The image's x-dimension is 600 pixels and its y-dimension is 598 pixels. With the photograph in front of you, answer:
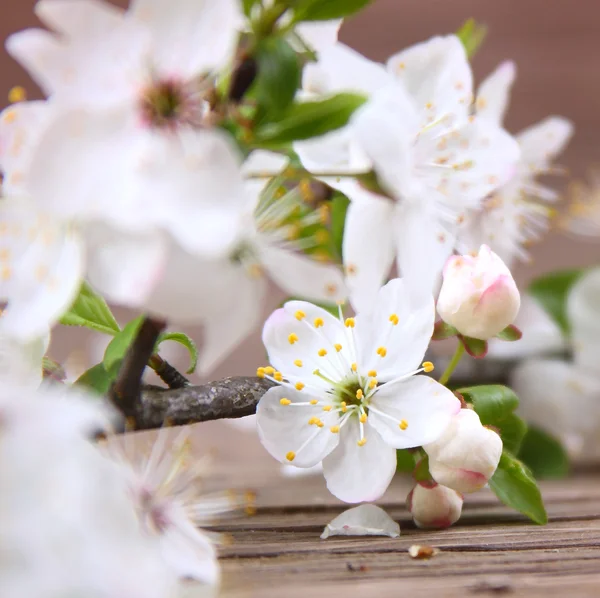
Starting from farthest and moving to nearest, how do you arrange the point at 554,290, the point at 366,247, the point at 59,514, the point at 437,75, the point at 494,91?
the point at 554,290
the point at 494,91
the point at 437,75
the point at 366,247
the point at 59,514

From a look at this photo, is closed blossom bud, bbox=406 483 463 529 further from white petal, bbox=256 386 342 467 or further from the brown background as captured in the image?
the brown background

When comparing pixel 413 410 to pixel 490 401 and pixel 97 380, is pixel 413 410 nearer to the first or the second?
pixel 490 401

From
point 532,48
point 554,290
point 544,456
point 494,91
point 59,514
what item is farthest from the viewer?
point 532,48

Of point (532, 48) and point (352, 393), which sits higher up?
point (532, 48)

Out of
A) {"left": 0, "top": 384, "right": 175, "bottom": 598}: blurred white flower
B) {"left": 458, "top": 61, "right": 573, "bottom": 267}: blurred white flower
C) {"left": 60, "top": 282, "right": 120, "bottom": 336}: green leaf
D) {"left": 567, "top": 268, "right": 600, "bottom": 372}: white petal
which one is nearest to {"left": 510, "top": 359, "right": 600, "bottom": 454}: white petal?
{"left": 567, "top": 268, "right": 600, "bottom": 372}: white petal

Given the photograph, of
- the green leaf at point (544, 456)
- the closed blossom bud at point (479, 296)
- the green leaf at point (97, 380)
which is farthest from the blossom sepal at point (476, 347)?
the green leaf at point (544, 456)

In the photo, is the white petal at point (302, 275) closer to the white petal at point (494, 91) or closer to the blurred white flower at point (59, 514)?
the blurred white flower at point (59, 514)

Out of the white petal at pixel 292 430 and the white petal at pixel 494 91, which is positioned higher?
the white petal at pixel 494 91

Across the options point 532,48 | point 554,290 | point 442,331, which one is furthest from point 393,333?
point 532,48
